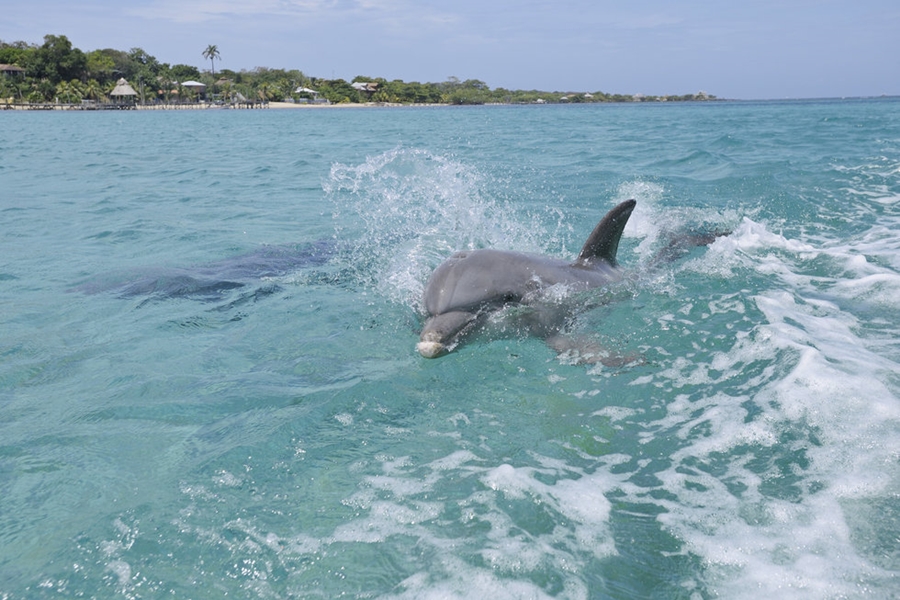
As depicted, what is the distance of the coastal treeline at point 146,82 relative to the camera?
124562 millimetres

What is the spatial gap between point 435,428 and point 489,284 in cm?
239

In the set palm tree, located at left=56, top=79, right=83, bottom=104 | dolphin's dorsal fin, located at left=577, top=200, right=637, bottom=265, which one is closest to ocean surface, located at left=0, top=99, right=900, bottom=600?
dolphin's dorsal fin, located at left=577, top=200, right=637, bottom=265

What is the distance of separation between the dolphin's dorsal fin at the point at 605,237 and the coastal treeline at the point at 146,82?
137242 millimetres

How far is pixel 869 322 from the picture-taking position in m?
6.93

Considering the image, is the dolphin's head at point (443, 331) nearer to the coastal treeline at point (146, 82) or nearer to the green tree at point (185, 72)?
the coastal treeline at point (146, 82)

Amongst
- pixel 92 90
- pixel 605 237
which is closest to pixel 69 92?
pixel 92 90

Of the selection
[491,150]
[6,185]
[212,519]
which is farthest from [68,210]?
[491,150]

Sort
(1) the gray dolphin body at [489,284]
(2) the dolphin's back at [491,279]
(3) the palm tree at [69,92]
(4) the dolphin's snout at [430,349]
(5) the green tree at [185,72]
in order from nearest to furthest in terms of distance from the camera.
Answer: (4) the dolphin's snout at [430,349]
(1) the gray dolphin body at [489,284]
(2) the dolphin's back at [491,279]
(3) the palm tree at [69,92]
(5) the green tree at [185,72]

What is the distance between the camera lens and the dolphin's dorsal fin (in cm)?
786

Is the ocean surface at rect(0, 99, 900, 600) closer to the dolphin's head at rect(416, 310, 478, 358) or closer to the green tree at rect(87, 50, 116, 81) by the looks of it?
the dolphin's head at rect(416, 310, 478, 358)

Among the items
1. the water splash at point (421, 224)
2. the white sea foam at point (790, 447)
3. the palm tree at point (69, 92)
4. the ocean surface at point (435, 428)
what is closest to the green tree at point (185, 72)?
the palm tree at point (69, 92)

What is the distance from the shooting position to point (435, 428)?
4.95 meters

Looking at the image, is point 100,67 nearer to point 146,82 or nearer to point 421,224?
point 146,82

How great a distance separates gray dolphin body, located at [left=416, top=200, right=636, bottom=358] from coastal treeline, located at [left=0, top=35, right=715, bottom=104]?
137191mm
